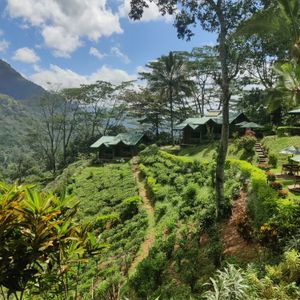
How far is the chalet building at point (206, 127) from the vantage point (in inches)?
1601

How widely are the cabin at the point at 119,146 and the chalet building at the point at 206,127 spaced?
6.84m

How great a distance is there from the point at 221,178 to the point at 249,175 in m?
2.54

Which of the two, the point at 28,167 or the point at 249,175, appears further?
the point at 28,167

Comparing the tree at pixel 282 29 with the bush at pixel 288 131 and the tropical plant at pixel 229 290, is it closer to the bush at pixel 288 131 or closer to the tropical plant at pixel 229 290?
the tropical plant at pixel 229 290

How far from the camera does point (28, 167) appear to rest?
65.2 meters

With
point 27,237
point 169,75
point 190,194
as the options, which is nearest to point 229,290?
point 27,237

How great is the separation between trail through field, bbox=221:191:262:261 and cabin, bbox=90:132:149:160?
1275 inches

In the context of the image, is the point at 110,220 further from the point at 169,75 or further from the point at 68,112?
the point at 68,112

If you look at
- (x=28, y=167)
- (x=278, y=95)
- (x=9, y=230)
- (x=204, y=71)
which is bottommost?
(x=28, y=167)

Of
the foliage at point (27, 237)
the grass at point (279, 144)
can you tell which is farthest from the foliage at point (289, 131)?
the foliage at point (27, 237)

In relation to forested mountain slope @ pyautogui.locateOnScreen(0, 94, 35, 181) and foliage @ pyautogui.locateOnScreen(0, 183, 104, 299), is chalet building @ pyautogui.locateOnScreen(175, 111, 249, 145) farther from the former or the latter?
forested mountain slope @ pyautogui.locateOnScreen(0, 94, 35, 181)

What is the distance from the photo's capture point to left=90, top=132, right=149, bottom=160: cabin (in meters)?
46.7

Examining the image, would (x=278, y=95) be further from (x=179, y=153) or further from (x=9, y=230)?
(x=179, y=153)

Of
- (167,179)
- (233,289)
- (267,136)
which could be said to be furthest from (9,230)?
(267,136)
